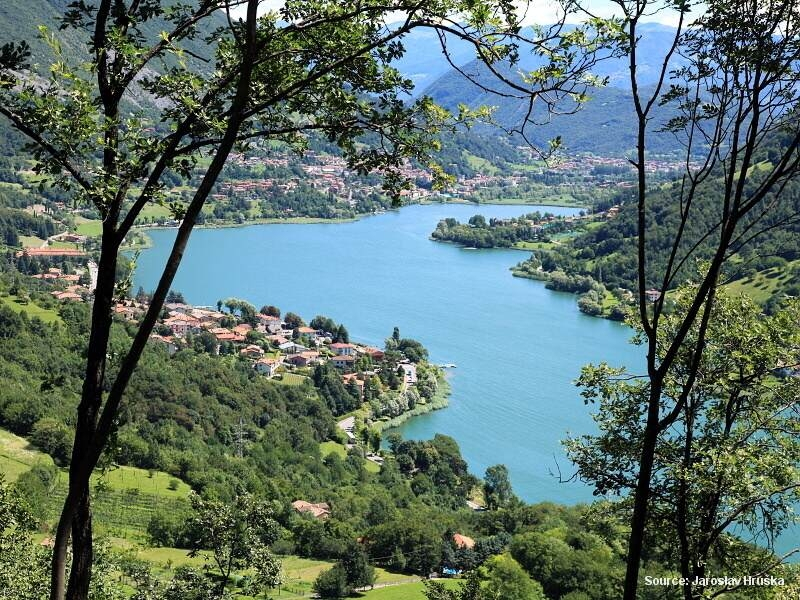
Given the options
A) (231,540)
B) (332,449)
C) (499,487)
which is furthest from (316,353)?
(231,540)

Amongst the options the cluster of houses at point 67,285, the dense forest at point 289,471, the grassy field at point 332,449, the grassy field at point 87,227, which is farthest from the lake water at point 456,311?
the grassy field at point 87,227

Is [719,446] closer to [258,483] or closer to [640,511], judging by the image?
[640,511]

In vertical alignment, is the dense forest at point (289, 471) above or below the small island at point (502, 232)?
below

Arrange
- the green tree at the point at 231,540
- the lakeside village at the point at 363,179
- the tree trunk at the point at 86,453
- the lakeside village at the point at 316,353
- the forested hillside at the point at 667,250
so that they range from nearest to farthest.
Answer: the tree trunk at the point at 86,453 → the green tree at the point at 231,540 → the lakeside village at the point at 316,353 → the forested hillside at the point at 667,250 → the lakeside village at the point at 363,179

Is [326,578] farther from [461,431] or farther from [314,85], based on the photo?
[314,85]

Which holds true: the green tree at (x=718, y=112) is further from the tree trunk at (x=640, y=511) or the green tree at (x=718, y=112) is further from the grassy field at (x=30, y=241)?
the grassy field at (x=30, y=241)

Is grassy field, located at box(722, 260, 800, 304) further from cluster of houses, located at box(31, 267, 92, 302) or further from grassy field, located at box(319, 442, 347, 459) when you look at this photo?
cluster of houses, located at box(31, 267, 92, 302)
